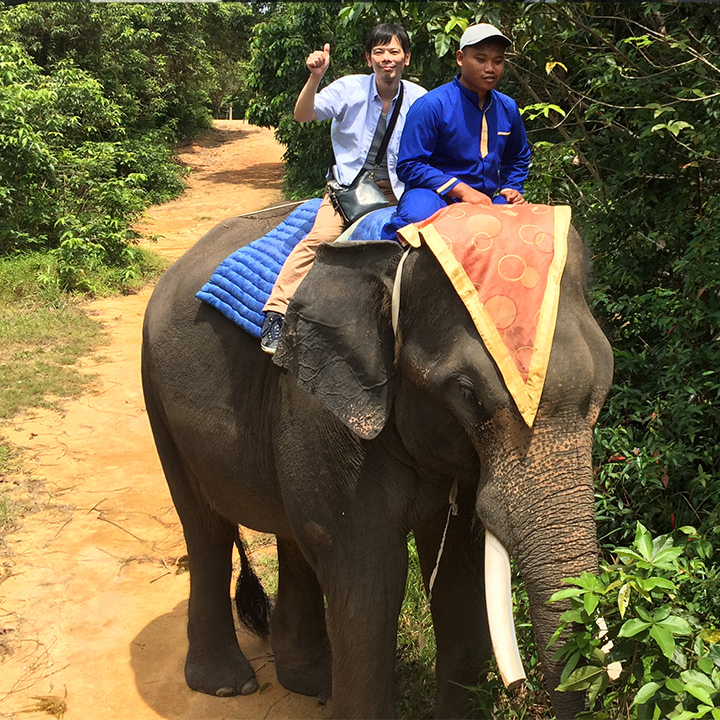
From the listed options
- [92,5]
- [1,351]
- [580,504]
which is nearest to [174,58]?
[92,5]

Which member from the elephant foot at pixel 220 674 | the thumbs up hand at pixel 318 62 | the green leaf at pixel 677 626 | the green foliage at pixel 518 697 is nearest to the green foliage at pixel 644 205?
the green foliage at pixel 518 697

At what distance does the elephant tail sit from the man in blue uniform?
6.52 feet

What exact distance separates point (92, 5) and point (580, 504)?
18.6 m

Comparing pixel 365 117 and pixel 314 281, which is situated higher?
pixel 365 117

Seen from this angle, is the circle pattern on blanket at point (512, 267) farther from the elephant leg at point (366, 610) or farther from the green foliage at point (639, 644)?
the elephant leg at point (366, 610)

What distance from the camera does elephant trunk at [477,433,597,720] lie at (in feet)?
7.18

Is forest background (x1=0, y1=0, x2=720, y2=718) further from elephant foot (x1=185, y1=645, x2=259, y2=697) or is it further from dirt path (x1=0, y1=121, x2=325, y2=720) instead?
elephant foot (x1=185, y1=645, x2=259, y2=697)

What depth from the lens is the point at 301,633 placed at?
3.96 m

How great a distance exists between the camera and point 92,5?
1828cm

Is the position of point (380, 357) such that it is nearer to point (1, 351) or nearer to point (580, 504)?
point (580, 504)

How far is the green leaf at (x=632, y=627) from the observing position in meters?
2.15

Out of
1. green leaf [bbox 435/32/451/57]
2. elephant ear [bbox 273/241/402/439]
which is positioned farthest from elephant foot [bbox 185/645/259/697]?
green leaf [bbox 435/32/451/57]

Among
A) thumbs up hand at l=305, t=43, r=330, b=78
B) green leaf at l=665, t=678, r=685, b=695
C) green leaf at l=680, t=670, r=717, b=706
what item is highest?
thumbs up hand at l=305, t=43, r=330, b=78

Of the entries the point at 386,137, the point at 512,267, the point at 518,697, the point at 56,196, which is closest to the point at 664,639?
the point at 512,267
